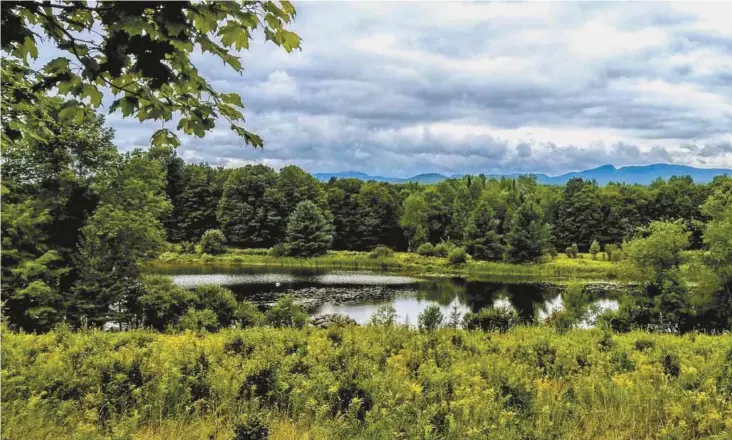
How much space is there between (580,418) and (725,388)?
198 cm

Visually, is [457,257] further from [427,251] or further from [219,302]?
[219,302]

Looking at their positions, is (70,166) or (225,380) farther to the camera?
(70,166)

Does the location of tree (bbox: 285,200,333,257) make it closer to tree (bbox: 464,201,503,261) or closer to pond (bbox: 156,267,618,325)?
pond (bbox: 156,267,618,325)

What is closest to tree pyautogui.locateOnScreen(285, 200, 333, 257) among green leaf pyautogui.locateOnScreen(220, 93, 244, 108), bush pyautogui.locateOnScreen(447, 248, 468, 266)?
bush pyautogui.locateOnScreen(447, 248, 468, 266)

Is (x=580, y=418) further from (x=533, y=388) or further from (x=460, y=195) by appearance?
(x=460, y=195)

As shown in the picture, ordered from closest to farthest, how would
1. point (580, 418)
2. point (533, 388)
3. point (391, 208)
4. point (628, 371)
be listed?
point (580, 418)
point (533, 388)
point (628, 371)
point (391, 208)

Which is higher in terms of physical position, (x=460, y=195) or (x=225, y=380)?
(x=460, y=195)

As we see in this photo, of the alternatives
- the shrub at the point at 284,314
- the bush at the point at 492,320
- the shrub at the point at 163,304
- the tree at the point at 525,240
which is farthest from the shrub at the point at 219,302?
the tree at the point at 525,240

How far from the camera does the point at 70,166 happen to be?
77.9ft

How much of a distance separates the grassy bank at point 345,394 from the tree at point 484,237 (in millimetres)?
56016

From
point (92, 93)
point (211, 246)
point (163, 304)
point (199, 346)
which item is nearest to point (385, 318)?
point (199, 346)

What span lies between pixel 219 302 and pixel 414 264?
43.1m

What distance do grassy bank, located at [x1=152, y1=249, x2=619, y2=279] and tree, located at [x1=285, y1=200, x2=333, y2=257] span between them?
183 centimetres

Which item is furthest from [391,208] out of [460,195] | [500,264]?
[500,264]
